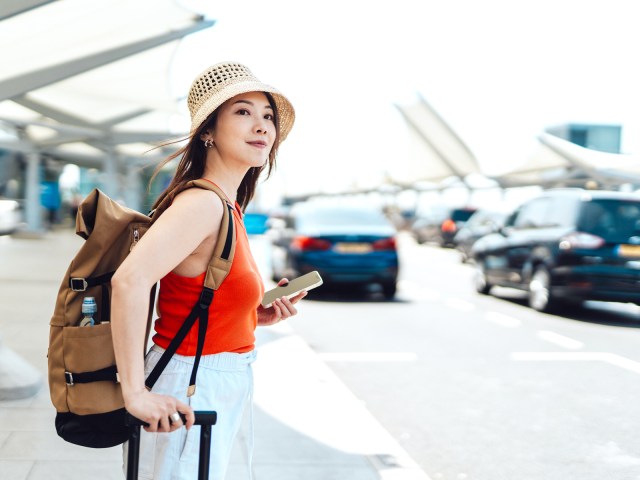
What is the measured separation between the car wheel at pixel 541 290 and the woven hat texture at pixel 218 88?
8.58 m

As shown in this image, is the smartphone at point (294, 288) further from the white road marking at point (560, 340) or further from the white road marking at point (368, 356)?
the white road marking at point (560, 340)

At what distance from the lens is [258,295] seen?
188 centimetres

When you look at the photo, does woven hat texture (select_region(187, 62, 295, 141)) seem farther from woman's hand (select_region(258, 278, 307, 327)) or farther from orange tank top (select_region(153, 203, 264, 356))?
woman's hand (select_region(258, 278, 307, 327))

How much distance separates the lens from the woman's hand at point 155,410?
163 centimetres

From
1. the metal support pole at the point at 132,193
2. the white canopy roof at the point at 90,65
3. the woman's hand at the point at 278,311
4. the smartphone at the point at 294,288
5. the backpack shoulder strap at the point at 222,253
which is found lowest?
the metal support pole at the point at 132,193

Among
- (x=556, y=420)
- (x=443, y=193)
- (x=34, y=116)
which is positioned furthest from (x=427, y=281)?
(x=443, y=193)

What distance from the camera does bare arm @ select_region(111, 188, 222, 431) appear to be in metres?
1.60


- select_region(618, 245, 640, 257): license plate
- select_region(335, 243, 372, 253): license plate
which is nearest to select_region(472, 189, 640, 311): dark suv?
select_region(618, 245, 640, 257): license plate

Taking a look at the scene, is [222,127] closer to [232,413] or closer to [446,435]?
[232,413]

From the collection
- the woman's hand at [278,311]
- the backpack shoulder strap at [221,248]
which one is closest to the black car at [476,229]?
the woman's hand at [278,311]

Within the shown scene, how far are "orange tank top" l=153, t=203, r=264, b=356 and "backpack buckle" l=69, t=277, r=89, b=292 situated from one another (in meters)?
0.19

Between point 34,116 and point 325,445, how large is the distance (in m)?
23.1

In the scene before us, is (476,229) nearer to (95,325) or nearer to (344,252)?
(344,252)

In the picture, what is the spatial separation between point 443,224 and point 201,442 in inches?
1006
